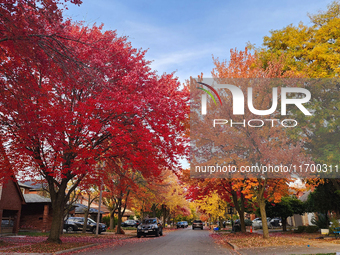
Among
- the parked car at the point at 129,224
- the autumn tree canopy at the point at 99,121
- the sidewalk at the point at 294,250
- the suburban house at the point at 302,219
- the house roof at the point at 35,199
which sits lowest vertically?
the parked car at the point at 129,224

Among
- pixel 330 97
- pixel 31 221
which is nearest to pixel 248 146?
pixel 330 97

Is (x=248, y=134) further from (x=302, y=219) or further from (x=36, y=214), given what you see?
(x=302, y=219)

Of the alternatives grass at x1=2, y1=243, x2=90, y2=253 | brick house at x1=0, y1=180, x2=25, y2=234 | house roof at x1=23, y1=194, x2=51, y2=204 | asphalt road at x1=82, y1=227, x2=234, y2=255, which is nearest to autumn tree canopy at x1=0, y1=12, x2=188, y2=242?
grass at x1=2, y1=243, x2=90, y2=253

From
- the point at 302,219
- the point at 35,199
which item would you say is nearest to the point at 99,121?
the point at 35,199

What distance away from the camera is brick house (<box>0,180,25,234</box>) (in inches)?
913

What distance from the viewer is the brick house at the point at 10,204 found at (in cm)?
2318

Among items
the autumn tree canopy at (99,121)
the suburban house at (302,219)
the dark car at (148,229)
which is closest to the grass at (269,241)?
the autumn tree canopy at (99,121)

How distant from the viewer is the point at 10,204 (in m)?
23.9

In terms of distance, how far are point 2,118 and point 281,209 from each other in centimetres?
2906

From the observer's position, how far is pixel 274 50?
68.5 ft

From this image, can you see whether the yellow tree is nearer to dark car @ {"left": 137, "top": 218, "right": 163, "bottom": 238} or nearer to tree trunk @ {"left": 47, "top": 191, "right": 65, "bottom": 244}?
tree trunk @ {"left": 47, "top": 191, "right": 65, "bottom": 244}

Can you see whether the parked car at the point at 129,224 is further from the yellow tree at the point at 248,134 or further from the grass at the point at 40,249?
the grass at the point at 40,249

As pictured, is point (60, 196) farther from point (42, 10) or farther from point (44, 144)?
point (42, 10)

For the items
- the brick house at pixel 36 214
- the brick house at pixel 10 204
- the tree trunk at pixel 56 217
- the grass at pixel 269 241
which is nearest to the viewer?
the grass at pixel 269 241
